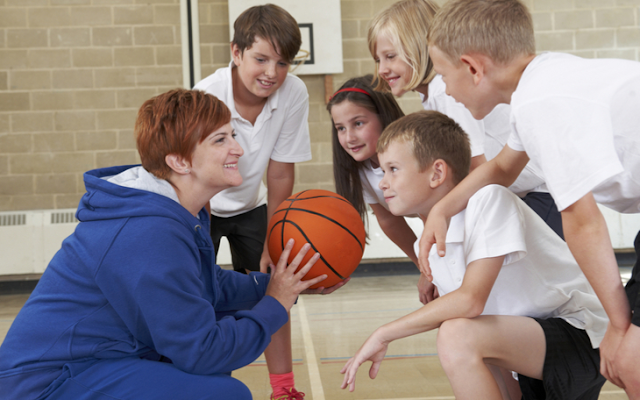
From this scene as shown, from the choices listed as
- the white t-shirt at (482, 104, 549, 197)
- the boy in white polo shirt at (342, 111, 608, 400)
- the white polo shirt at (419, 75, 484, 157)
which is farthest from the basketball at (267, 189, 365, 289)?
the white t-shirt at (482, 104, 549, 197)

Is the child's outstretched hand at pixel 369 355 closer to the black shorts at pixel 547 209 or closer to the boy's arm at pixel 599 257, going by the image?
the boy's arm at pixel 599 257

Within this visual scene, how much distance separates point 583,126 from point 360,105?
1.27 meters

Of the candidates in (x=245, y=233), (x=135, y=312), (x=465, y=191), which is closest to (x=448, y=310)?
(x=465, y=191)

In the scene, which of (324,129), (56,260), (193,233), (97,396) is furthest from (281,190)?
(324,129)

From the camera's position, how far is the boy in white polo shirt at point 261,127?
2258 mm

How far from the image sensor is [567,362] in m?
1.46

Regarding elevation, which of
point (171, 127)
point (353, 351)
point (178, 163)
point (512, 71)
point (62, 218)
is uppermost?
point (512, 71)

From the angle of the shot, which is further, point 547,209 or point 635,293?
point 547,209

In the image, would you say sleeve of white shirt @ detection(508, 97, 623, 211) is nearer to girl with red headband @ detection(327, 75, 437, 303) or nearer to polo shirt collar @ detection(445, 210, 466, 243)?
polo shirt collar @ detection(445, 210, 466, 243)

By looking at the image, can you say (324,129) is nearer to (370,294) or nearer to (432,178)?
(370,294)

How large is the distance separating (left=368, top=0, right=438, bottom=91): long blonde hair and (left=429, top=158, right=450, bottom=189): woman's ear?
1.70 feet

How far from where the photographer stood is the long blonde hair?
209 centimetres

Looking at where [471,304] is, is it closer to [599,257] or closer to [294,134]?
[599,257]

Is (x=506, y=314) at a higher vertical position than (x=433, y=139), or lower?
lower
